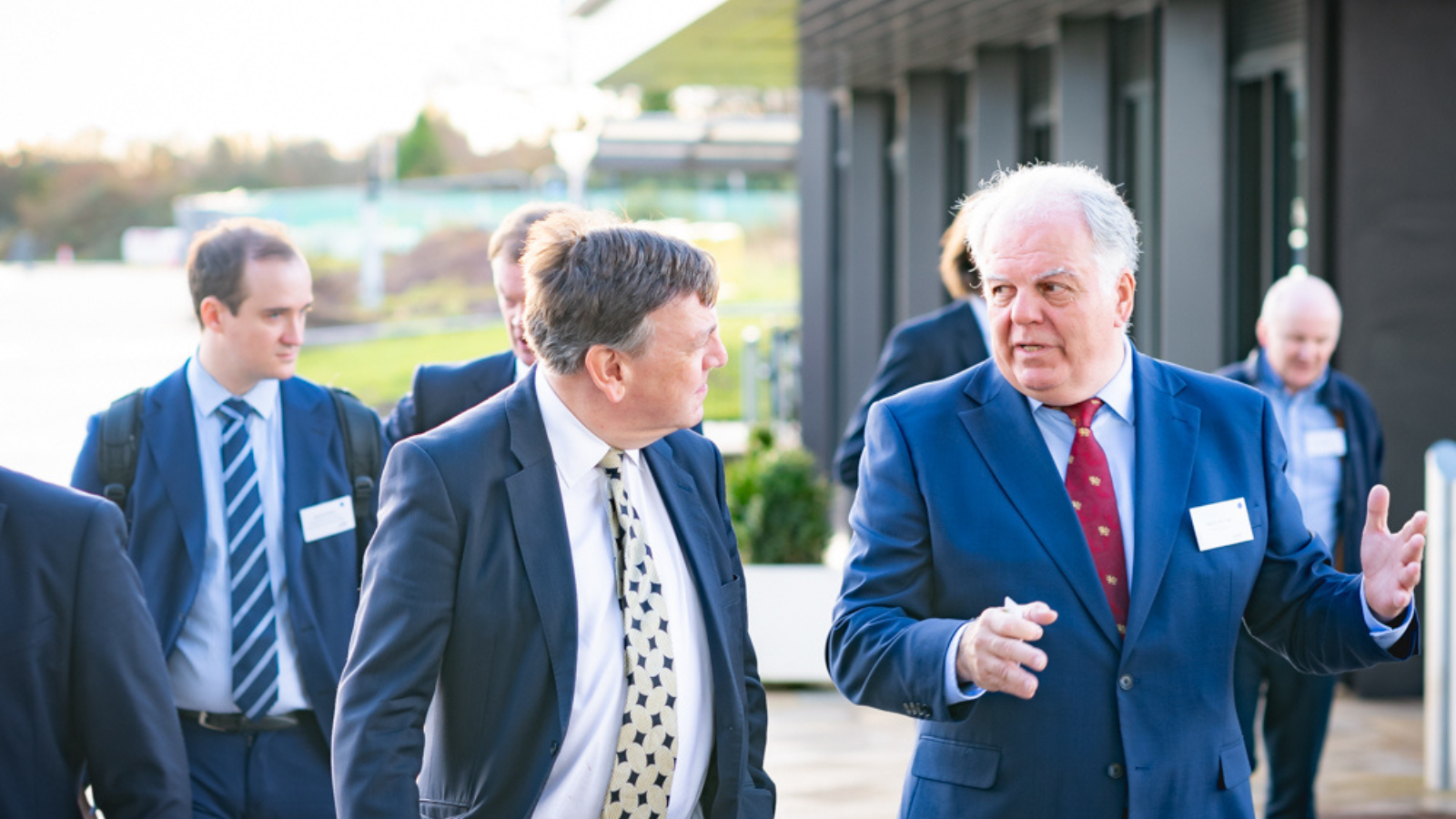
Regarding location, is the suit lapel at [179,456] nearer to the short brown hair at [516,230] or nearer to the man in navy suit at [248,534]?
the man in navy suit at [248,534]

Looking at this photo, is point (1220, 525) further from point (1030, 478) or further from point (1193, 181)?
point (1193, 181)

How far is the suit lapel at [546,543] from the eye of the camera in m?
2.40

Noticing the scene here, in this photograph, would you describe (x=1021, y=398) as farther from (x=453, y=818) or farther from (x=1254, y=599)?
(x=453, y=818)

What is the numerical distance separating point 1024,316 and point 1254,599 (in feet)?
2.31

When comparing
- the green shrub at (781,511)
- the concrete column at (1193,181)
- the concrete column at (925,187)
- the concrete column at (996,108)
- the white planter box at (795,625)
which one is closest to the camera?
the concrete column at (1193,181)

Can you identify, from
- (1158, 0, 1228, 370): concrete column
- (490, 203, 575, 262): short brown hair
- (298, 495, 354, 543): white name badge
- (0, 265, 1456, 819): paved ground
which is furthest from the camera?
(1158, 0, 1228, 370): concrete column

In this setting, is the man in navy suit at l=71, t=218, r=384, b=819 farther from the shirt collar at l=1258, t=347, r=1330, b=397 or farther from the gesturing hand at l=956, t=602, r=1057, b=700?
the shirt collar at l=1258, t=347, r=1330, b=397

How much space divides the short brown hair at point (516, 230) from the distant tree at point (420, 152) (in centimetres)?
5687

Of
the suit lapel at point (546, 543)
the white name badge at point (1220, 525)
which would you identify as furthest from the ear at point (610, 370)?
the white name badge at point (1220, 525)

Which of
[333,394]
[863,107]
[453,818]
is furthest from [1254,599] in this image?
[863,107]

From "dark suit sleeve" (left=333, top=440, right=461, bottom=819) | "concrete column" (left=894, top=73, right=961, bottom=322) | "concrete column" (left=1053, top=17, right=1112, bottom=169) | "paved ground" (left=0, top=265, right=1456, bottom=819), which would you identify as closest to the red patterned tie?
"dark suit sleeve" (left=333, top=440, right=461, bottom=819)

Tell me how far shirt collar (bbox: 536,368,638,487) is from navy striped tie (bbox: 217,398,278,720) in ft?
4.23

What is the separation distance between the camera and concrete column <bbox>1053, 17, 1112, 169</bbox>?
1001 cm

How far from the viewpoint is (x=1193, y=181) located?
8.84 m
